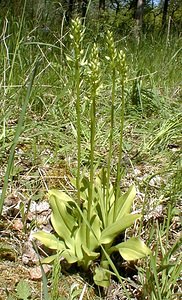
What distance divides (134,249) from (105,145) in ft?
2.41

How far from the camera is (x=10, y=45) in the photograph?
226 centimetres

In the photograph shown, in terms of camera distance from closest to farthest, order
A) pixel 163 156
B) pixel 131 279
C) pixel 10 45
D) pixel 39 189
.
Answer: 1. pixel 131 279
2. pixel 39 189
3. pixel 163 156
4. pixel 10 45

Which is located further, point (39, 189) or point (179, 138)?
point (179, 138)

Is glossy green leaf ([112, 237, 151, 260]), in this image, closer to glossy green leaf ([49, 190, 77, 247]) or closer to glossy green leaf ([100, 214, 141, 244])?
glossy green leaf ([100, 214, 141, 244])

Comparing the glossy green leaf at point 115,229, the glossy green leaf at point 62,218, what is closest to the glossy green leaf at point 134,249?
the glossy green leaf at point 115,229

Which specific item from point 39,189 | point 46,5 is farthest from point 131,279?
point 46,5

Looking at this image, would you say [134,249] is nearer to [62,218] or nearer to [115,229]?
[115,229]

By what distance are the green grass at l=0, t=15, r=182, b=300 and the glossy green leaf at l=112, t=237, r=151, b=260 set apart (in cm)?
6

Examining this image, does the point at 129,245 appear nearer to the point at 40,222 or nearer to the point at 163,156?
the point at 40,222

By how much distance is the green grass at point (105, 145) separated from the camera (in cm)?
132

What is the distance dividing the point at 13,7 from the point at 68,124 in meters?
1.02

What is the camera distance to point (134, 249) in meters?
Result: 1.12

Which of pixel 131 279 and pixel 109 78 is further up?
pixel 109 78

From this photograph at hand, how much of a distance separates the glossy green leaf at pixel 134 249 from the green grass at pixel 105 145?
2.2 inches
